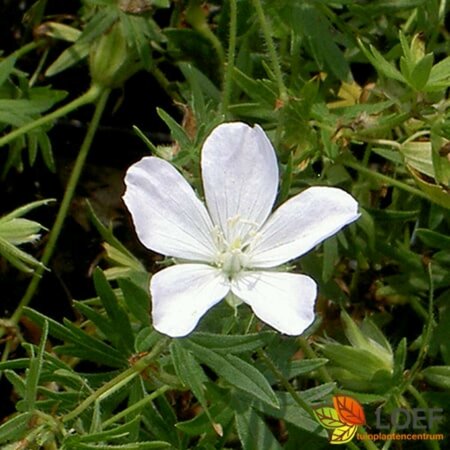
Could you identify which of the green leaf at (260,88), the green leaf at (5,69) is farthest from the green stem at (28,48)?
the green leaf at (260,88)

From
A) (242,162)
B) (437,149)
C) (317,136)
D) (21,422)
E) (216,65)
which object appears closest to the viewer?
(21,422)

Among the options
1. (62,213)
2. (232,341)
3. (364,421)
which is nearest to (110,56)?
(62,213)

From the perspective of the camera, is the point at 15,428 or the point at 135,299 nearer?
the point at 15,428

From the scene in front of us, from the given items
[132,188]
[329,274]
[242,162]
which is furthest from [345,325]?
[132,188]

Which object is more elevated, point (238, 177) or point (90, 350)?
point (238, 177)

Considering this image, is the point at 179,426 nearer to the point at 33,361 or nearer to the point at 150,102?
the point at 33,361

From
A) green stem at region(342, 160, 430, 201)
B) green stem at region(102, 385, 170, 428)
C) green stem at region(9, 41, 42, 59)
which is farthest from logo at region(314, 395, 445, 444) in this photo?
green stem at region(9, 41, 42, 59)

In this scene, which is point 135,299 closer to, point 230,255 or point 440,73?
point 230,255
